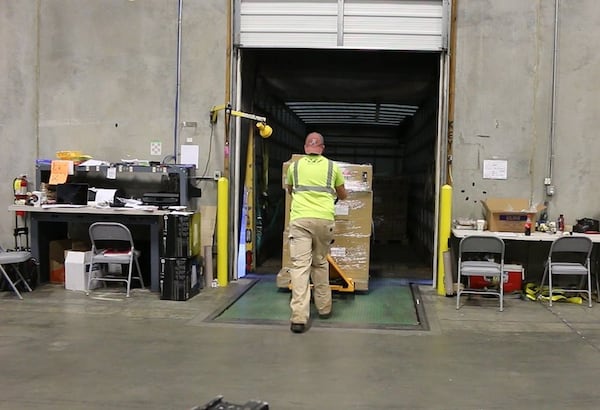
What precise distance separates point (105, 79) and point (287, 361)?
4.57 metres

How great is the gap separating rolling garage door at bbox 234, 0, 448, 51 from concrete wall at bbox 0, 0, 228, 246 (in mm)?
567

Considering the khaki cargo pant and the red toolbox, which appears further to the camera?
the red toolbox

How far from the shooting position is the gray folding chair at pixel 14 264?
5.80 m

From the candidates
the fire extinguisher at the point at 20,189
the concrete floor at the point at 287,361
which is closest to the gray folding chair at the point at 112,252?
the concrete floor at the point at 287,361

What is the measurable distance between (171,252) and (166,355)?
1833 millimetres

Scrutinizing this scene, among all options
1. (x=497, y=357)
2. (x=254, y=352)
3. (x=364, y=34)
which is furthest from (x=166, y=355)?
(x=364, y=34)

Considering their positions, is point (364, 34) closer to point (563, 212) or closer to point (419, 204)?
point (563, 212)

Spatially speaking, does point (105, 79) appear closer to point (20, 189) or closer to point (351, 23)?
point (20, 189)

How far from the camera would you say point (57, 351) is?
13.6ft

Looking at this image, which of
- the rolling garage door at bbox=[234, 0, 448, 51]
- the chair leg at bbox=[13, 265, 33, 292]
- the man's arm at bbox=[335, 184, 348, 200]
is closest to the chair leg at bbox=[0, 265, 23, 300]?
the chair leg at bbox=[13, 265, 33, 292]

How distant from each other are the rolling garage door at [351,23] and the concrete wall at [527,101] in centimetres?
38

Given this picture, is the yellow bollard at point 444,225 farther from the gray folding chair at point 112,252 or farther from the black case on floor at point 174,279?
the gray folding chair at point 112,252

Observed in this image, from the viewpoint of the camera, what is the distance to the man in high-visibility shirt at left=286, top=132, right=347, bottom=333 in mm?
4875

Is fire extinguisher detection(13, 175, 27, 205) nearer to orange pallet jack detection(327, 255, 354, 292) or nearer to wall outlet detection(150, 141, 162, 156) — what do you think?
wall outlet detection(150, 141, 162, 156)
